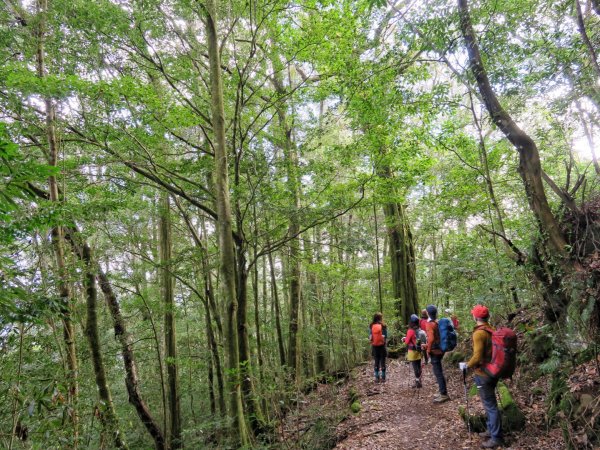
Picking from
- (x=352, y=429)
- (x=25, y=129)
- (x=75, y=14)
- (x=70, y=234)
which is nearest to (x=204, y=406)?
(x=352, y=429)

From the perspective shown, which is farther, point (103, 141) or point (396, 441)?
point (103, 141)

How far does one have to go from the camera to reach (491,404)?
15.4ft

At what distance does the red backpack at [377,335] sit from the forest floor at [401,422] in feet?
3.99

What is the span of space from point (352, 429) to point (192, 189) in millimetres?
6517

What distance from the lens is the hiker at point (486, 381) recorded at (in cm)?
467

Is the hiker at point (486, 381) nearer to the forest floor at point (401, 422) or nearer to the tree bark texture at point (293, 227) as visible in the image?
the forest floor at point (401, 422)

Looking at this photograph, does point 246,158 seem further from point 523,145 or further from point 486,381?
point 486,381

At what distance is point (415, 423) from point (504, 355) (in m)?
2.81

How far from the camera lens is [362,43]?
753 cm

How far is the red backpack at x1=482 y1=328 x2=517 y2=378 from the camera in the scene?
4535 millimetres

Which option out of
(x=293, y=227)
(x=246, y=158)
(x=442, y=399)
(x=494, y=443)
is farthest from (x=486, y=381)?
(x=246, y=158)

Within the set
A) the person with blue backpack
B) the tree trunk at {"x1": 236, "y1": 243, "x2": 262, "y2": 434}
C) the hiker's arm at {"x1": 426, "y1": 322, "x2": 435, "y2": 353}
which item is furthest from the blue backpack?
the tree trunk at {"x1": 236, "y1": 243, "x2": 262, "y2": 434}

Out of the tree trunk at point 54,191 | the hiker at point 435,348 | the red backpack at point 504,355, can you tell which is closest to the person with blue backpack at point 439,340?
the hiker at point 435,348

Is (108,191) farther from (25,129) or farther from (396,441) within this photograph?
(396,441)
